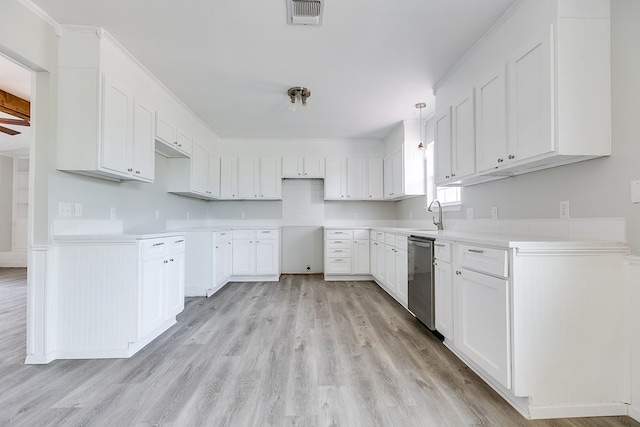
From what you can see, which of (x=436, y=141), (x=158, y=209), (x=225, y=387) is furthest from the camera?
(x=158, y=209)

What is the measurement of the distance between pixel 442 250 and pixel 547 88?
126 centimetres

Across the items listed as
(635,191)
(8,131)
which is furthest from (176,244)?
(8,131)

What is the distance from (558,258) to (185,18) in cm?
283

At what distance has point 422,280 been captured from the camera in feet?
8.66

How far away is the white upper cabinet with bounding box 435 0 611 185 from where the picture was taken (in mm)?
1597

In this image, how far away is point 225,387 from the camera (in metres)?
1.77

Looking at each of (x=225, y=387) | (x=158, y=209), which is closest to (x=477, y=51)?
(x=225, y=387)

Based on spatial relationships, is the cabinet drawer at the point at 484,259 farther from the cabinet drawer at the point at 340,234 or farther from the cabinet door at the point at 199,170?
the cabinet door at the point at 199,170

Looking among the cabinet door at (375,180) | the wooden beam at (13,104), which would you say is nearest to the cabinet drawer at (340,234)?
the cabinet door at (375,180)

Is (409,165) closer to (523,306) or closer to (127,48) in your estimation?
(523,306)

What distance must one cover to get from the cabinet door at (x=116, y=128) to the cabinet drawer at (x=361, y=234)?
10.8ft

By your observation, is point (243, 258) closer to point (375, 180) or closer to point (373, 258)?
point (373, 258)

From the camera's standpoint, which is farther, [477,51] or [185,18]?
[477,51]

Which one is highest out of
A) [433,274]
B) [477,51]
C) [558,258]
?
[477,51]
